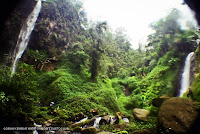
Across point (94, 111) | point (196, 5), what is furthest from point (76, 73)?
point (196, 5)

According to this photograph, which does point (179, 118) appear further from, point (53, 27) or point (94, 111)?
point (53, 27)

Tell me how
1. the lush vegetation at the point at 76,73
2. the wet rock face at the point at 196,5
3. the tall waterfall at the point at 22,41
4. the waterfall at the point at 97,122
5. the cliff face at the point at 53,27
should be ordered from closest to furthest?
the wet rock face at the point at 196,5 < the lush vegetation at the point at 76,73 < the waterfall at the point at 97,122 < the cliff face at the point at 53,27 < the tall waterfall at the point at 22,41

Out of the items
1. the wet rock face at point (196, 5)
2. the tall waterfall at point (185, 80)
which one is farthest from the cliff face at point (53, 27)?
the tall waterfall at point (185, 80)

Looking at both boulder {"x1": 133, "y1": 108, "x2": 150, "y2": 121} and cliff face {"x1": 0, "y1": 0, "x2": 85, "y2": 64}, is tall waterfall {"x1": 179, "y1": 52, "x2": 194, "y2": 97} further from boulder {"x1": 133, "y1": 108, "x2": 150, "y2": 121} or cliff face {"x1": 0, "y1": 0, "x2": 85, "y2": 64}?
cliff face {"x1": 0, "y1": 0, "x2": 85, "y2": 64}

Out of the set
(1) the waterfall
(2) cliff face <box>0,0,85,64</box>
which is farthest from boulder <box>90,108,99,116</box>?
(2) cliff face <box>0,0,85,64</box>

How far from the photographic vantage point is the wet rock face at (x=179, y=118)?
14.0 ft

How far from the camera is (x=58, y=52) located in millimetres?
17172

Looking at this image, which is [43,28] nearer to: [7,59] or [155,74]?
[7,59]

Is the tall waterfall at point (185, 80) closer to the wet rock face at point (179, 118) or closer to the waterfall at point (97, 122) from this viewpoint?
the wet rock face at point (179, 118)

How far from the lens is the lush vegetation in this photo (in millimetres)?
5094

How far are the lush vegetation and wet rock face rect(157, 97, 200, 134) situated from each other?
187cm

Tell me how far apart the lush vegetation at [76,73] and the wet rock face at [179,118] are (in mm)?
1869

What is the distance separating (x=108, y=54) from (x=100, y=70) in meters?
11.6

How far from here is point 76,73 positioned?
14312 millimetres
